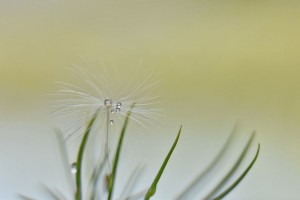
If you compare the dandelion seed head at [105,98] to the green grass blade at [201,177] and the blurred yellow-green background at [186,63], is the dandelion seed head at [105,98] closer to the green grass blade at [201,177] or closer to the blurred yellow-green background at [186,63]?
the blurred yellow-green background at [186,63]

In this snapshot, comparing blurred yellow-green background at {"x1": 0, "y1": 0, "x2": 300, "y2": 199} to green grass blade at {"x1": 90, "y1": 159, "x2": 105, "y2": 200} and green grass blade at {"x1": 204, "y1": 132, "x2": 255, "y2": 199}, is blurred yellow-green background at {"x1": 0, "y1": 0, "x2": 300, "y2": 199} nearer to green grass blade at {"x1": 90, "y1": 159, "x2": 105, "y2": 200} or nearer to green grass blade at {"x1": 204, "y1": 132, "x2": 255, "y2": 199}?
green grass blade at {"x1": 204, "y1": 132, "x2": 255, "y2": 199}

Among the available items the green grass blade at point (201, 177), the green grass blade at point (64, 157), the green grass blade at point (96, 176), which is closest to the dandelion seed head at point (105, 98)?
the green grass blade at point (64, 157)

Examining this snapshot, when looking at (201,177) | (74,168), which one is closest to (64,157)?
(74,168)

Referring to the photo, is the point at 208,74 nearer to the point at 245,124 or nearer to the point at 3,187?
the point at 245,124

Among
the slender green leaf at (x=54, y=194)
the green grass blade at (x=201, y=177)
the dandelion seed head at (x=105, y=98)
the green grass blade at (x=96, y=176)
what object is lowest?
the slender green leaf at (x=54, y=194)

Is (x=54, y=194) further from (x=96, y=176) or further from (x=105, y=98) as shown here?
(x=105, y=98)

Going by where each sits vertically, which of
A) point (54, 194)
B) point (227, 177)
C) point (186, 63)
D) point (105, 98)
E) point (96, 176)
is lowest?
point (54, 194)

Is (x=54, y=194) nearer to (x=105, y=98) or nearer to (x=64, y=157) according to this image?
(x=64, y=157)

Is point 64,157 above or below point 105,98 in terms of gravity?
below
